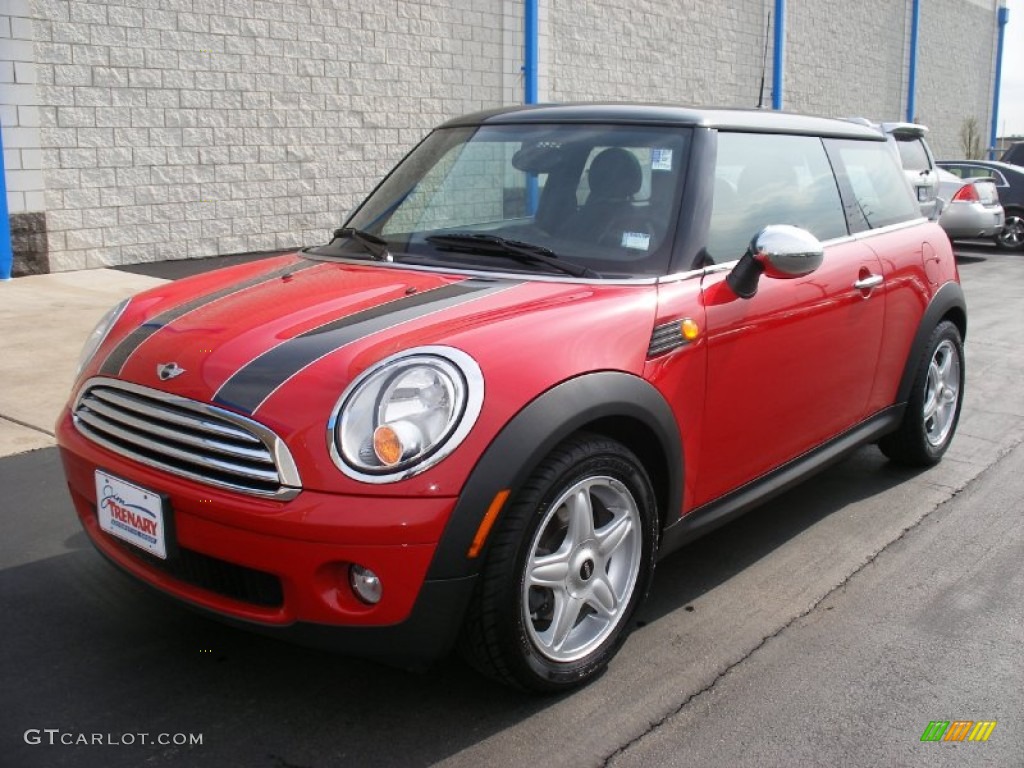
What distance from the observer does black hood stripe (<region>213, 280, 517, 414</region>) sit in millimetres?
2621

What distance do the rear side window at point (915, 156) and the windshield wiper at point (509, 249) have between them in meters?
10.9

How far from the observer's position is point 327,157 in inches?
484

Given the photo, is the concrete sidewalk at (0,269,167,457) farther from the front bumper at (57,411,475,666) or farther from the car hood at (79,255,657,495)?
the front bumper at (57,411,475,666)

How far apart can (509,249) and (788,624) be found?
4.98 feet

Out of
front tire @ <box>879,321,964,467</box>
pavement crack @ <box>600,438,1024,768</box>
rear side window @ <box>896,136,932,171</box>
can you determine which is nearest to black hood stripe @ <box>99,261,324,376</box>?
pavement crack @ <box>600,438,1024,768</box>

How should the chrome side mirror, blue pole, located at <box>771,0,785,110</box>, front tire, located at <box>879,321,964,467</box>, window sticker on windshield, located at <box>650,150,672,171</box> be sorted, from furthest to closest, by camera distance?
blue pole, located at <box>771,0,785,110</box> → front tire, located at <box>879,321,964,467</box> → window sticker on windshield, located at <box>650,150,672,171</box> → the chrome side mirror

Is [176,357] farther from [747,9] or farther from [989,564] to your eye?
[747,9]

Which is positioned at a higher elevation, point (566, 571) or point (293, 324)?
point (293, 324)

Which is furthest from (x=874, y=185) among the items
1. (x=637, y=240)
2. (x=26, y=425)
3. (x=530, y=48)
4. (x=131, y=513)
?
(x=530, y=48)

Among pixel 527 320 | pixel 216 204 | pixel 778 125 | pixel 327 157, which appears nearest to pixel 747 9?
pixel 327 157

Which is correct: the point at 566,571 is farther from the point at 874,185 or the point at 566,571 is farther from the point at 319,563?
the point at 874,185

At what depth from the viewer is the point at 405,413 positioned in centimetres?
256

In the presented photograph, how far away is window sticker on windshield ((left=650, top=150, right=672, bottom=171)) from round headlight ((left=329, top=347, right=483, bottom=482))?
1.23m

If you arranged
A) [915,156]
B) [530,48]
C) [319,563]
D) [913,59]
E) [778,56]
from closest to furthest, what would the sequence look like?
[319,563]
[915,156]
[530,48]
[778,56]
[913,59]
